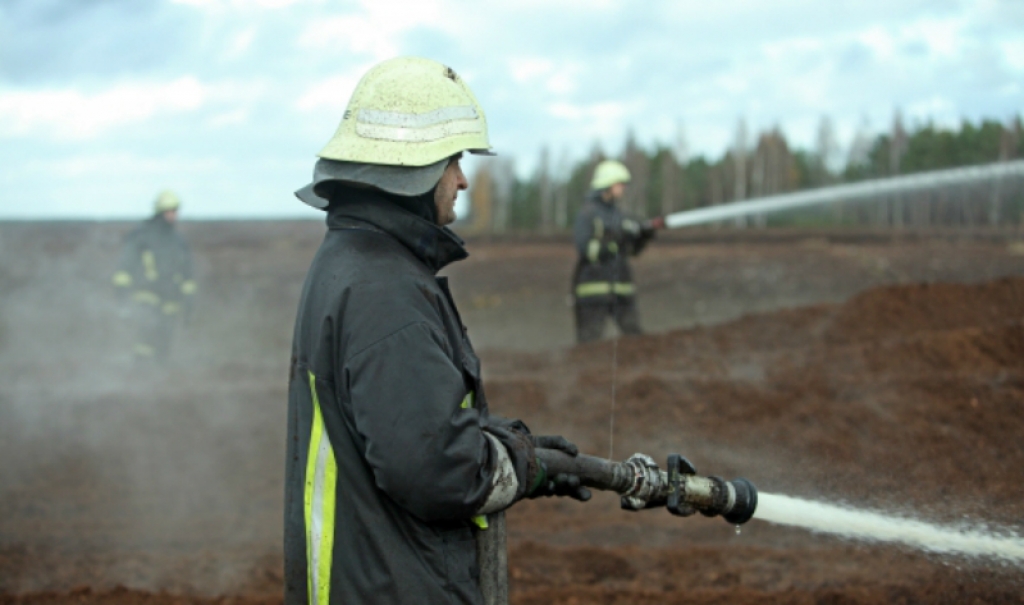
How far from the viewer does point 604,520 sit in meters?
6.30

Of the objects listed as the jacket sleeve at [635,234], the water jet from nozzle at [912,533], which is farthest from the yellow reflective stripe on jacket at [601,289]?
the water jet from nozzle at [912,533]

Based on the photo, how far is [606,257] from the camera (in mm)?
10594

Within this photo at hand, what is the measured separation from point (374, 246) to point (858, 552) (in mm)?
3781

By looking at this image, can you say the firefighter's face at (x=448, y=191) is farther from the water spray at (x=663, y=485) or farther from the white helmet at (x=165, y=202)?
the white helmet at (x=165, y=202)

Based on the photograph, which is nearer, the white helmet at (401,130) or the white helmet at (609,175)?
the white helmet at (401,130)

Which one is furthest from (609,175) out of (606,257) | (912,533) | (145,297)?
(912,533)

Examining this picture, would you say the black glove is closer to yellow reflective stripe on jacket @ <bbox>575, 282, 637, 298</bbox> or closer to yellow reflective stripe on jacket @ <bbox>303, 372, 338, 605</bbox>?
yellow reflective stripe on jacket @ <bbox>303, 372, 338, 605</bbox>

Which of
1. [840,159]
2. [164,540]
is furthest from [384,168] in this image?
[840,159]

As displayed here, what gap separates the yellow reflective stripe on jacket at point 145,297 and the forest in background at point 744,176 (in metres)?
38.1

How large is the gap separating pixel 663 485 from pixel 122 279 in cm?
914

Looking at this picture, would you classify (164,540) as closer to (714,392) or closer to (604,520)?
(604,520)

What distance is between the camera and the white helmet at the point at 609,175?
10.6 meters

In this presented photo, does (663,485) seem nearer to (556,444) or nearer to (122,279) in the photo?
(556,444)

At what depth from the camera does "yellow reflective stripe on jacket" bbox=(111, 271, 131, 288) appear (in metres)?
10.7
